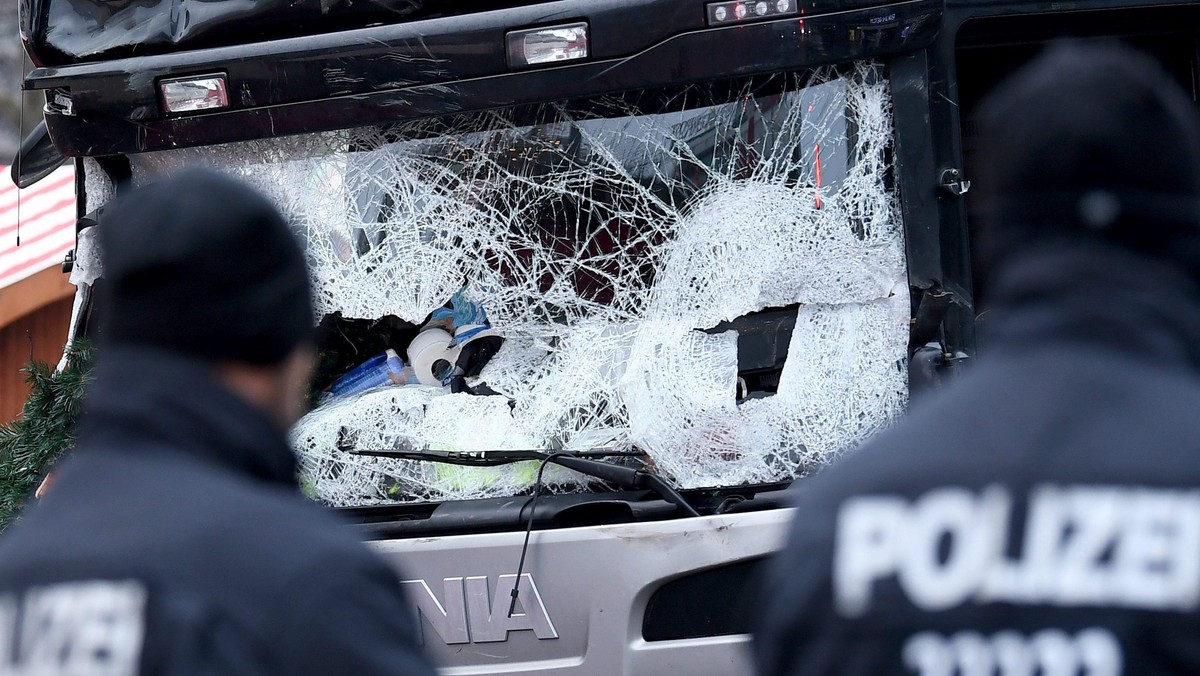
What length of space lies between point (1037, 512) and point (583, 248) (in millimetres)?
2319

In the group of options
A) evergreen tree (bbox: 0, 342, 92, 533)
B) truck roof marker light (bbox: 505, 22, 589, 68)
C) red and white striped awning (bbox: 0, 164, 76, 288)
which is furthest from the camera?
red and white striped awning (bbox: 0, 164, 76, 288)

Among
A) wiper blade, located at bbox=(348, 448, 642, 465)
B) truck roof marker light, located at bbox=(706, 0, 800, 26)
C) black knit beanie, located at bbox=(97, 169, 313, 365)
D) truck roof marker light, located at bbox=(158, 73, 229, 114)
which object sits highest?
truck roof marker light, located at bbox=(706, 0, 800, 26)

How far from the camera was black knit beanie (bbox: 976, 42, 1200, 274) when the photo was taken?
134 centimetres

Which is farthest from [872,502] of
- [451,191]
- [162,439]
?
[451,191]

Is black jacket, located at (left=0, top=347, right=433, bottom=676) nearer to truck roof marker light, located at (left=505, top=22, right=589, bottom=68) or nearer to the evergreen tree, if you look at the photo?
truck roof marker light, located at (left=505, top=22, right=589, bottom=68)

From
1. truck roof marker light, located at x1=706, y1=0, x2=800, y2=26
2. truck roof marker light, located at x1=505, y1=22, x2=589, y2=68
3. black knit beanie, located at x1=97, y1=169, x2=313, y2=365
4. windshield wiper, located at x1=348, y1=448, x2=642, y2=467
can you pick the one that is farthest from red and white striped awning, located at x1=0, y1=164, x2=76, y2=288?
black knit beanie, located at x1=97, y1=169, x2=313, y2=365

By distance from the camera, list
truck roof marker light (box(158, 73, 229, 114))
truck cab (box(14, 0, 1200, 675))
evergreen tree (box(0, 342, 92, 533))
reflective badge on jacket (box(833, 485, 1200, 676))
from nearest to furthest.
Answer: reflective badge on jacket (box(833, 485, 1200, 676))
truck cab (box(14, 0, 1200, 675))
truck roof marker light (box(158, 73, 229, 114))
evergreen tree (box(0, 342, 92, 533))

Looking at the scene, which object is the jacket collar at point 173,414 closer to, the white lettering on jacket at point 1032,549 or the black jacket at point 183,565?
the black jacket at point 183,565

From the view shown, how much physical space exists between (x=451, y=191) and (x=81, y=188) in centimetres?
116

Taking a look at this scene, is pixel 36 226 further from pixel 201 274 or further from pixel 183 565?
pixel 183 565

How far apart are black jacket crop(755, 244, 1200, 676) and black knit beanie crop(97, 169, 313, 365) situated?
0.68 m

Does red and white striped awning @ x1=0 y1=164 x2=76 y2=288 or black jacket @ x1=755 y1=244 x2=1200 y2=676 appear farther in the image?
red and white striped awning @ x1=0 y1=164 x2=76 y2=288

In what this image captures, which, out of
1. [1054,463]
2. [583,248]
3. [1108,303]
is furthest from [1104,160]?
[583,248]

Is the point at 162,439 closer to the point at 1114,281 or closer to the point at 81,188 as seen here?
the point at 1114,281
